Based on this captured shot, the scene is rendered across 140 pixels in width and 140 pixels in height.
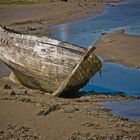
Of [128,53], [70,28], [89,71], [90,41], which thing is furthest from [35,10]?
[89,71]

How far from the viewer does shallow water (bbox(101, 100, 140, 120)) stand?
11161mm

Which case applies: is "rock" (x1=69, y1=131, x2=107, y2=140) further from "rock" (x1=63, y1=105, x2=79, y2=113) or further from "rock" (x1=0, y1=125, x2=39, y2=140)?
"rock" (x1=63, y1=105, x2=79, y2=113)

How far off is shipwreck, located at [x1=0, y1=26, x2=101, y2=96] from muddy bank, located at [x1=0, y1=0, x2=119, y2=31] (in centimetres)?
1531

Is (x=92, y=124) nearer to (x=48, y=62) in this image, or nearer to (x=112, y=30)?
(x=48, y=62)

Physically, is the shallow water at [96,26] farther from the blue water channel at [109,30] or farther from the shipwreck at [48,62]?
the shipwreck at [48,62]

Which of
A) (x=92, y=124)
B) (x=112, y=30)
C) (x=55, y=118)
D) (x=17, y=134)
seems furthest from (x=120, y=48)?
(x=17, y=134)

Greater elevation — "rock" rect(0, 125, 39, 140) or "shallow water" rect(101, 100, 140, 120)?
"rock" rect(0, 125, 39, 140)

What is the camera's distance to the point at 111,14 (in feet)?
123

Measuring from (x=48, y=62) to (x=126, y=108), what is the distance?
9.31 feet

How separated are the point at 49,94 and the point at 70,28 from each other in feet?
55.2

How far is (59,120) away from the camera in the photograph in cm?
1029

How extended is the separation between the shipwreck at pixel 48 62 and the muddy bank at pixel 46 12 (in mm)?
15310

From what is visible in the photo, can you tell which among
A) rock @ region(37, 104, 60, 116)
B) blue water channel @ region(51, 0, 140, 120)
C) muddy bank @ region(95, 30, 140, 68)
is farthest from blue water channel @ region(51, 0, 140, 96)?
rock @ region(37, 104, 60, 116)

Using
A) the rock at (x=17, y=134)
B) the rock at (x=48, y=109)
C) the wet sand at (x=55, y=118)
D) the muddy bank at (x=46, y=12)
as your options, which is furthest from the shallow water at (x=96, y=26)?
the rock at (x=17, y=134)
